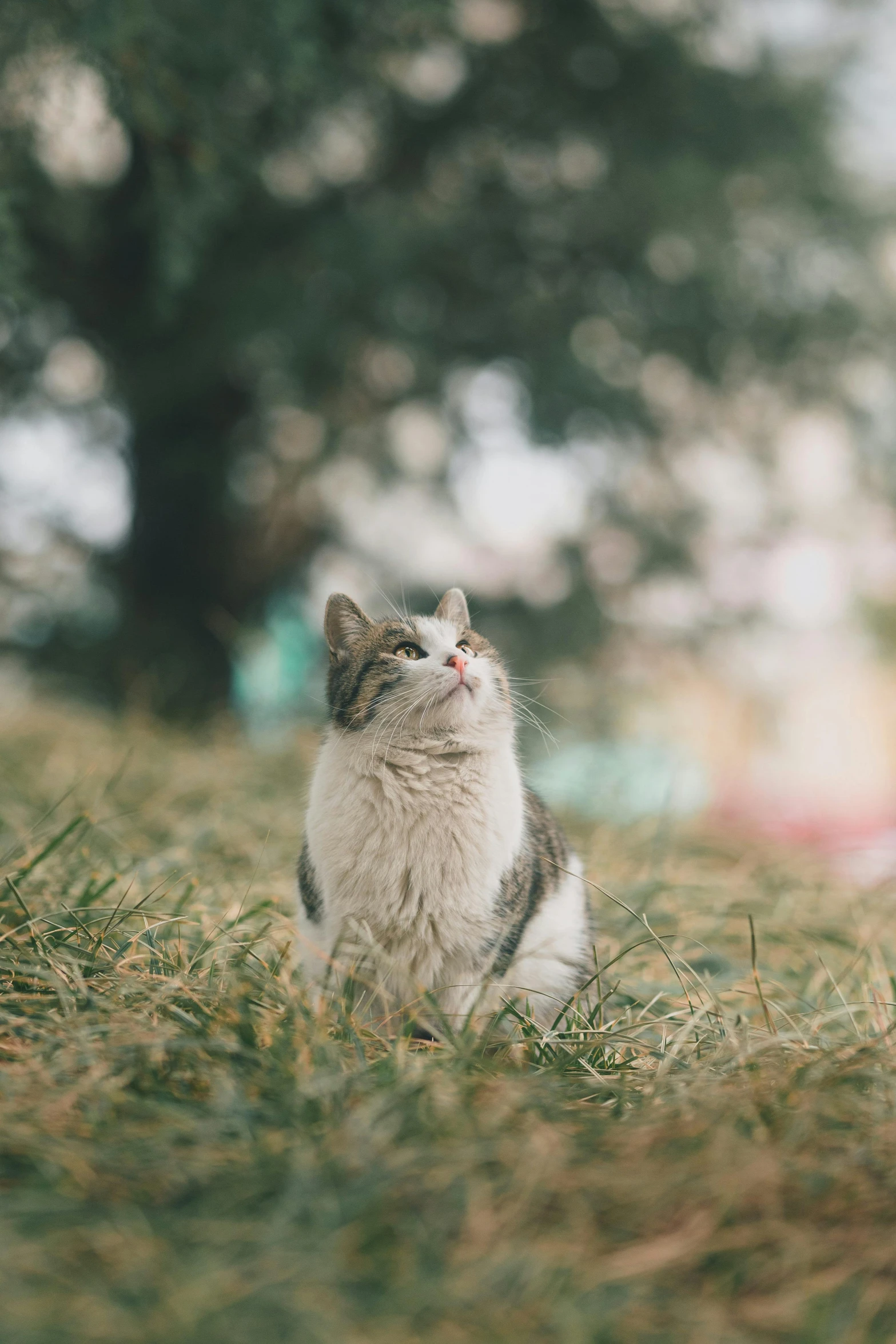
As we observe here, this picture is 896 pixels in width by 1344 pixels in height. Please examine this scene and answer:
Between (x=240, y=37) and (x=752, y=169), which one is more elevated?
(x=752, y=169)

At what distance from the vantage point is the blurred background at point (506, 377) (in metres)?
3.48

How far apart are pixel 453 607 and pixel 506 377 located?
2.40 m

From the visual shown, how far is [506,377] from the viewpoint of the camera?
12.8 ft

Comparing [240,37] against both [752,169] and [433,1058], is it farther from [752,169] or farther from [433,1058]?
[752,169]

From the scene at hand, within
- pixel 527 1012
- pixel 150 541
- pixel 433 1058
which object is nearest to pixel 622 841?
pixel 527 1012

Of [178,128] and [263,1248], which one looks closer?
[263,1248]

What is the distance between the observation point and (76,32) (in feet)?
5.92

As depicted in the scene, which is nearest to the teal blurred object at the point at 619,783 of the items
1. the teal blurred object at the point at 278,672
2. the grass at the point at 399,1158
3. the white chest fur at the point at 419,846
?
the teal blurred object at the point at 278,672

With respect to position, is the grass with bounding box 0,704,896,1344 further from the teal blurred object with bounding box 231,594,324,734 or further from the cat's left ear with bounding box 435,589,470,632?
the teal blurred object with bounding box 231,594,324,734

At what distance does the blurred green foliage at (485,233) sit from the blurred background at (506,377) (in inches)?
0.6

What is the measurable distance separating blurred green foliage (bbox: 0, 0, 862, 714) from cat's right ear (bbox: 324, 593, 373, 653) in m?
1.80

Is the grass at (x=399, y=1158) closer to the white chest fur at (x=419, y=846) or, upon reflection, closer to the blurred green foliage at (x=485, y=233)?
the white chest fur at (x=419, y=846)

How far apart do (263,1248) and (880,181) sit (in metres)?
4.46

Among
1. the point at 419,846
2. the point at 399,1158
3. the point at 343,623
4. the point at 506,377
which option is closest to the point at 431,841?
the point at 419,846
